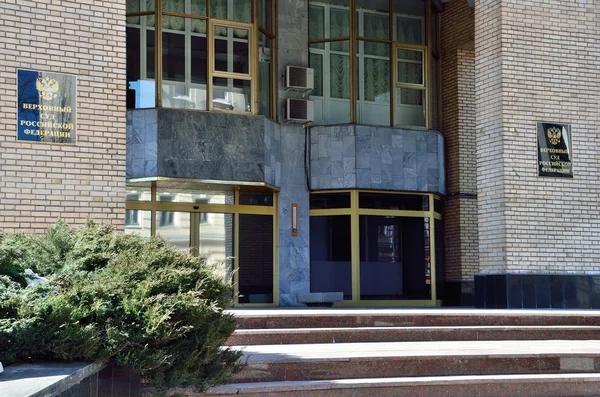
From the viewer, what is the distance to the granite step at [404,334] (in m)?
8.41

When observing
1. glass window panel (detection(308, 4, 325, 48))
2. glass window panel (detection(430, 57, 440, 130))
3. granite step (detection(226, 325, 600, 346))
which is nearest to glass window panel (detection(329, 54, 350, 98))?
glass window panel (detection(308, 4, 325, 48))

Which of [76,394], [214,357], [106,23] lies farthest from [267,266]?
[76,394]

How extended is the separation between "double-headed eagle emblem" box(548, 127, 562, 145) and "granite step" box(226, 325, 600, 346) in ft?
12.8

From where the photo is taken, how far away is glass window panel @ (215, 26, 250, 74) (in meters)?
14.3

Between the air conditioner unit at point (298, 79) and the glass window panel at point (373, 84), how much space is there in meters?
1.35

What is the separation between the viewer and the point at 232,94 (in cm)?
1433

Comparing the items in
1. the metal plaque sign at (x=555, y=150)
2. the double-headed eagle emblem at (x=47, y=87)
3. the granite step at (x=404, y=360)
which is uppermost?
the double-headed eagle emblem at (x=47, y=87)

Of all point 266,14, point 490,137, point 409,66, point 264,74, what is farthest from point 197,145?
point 409,66

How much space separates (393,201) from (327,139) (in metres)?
1.84

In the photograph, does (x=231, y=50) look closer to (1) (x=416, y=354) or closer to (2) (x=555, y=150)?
(2) (x=555, y=150)

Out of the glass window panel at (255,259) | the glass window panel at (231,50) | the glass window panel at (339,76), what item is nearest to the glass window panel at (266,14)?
the glass window panel at (231,50)

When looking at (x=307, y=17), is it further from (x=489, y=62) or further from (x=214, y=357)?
(x=214, y=357)

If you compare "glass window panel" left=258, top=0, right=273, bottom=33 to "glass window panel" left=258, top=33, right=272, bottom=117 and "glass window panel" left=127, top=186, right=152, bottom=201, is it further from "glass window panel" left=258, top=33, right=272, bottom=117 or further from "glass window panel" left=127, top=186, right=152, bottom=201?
"glass window panel" left=127, top=186, right=152, bottom=201

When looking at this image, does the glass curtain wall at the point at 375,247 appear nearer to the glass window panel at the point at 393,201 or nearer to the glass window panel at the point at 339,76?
the glass window panel at the point at 393,201
